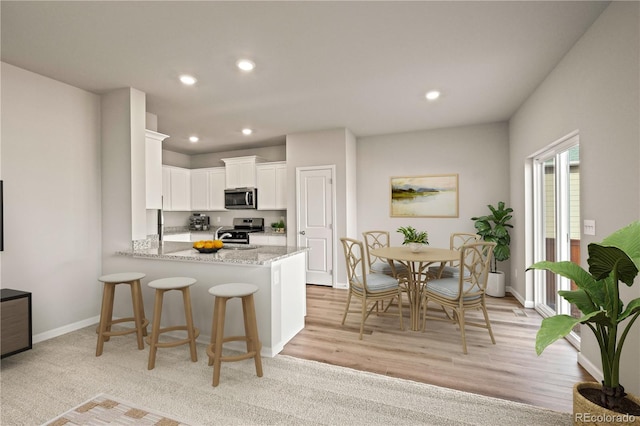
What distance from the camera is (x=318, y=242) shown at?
5.12 meters

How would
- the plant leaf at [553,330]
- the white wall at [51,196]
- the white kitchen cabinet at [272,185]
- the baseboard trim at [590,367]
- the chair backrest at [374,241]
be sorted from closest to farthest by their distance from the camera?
the plant leaf at [553,330] → the baseboard trim at [590,367] → the white wall at [51,196] → the chair backrest at [374,241] → the white kitchen cabinet at [272,185]

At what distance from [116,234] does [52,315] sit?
0.97 meters

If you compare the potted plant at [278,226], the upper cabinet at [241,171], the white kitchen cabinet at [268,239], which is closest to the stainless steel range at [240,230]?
the white kitchen cabinet at [268,239]

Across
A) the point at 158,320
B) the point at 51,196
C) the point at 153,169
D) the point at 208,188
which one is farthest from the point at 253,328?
the point at 208,188

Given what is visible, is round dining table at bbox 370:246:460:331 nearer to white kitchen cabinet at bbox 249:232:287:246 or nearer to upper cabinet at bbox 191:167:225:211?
white kitchen cabinet at bbox 249:232:287:246

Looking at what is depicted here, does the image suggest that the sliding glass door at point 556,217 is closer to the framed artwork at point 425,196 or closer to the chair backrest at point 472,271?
the chair backrest at point 472,271

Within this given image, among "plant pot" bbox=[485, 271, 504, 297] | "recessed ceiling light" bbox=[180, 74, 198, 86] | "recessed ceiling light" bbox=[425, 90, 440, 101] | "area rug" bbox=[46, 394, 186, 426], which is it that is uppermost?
"recessed ceiling light" bbox=[425, 90, 440, 101]

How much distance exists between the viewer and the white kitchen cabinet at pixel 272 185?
18.4 feet

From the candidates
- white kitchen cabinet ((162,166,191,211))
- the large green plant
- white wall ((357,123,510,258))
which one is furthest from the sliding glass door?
white kitchen cabinet ((162,166,191,211))

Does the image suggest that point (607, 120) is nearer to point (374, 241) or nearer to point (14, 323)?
point (374, 241)

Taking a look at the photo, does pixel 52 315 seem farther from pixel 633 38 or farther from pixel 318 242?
pixel 633 38

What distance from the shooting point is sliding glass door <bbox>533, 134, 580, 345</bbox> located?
2.88 metres

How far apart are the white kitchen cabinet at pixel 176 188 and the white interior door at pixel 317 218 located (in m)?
2.73

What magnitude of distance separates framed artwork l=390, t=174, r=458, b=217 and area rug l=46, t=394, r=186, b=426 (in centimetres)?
438
